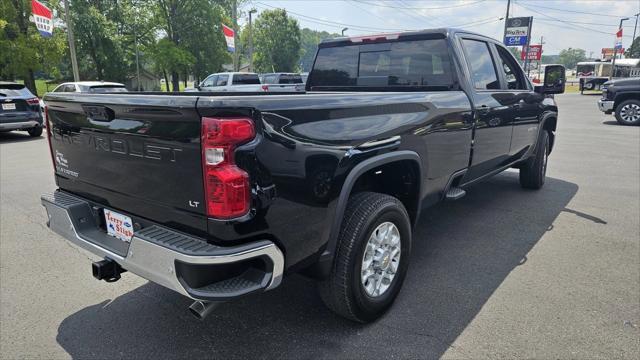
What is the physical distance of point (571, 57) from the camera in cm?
17075

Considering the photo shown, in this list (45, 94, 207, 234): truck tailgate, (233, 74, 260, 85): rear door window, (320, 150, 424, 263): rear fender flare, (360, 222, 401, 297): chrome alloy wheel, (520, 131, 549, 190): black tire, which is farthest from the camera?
(233, 74, 260, 85): rear door window

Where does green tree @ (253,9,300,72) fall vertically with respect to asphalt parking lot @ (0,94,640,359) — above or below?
above

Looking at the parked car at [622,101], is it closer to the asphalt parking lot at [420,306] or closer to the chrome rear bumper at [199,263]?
the asphalt parking lot at [420,306]

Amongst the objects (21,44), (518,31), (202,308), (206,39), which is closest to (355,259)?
(202,308)

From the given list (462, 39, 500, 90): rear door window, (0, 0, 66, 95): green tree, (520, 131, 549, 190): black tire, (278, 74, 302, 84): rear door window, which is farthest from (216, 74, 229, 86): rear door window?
(462, 39, 500, 90): rear door window

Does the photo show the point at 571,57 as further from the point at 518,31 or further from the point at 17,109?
the point at 17,109

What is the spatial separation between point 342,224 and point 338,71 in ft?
8.23

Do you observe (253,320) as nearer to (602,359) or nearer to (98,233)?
(98,233)

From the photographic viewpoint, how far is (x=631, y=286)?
333cm

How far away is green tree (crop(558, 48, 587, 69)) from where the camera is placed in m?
164

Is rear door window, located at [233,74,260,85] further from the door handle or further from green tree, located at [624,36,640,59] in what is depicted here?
green tree, located at [624,36,640,59]

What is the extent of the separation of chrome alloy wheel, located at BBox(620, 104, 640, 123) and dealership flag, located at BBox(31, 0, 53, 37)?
2013 centimetres

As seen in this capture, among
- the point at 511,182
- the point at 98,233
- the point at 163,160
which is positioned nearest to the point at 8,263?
the point at 98,233

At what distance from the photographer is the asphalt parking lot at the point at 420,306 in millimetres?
2592
